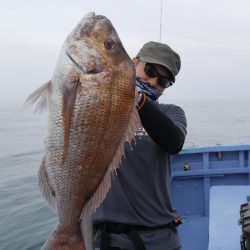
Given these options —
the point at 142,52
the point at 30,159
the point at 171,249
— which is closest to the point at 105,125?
the point at 142,52

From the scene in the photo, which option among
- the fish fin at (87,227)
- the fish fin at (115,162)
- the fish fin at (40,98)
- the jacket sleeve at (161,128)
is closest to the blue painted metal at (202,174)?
the jacket sleeve at (161,128)

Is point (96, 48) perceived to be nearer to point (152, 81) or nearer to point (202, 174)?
point (152, 81)

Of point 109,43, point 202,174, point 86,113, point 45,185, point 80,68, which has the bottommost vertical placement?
point 202,174

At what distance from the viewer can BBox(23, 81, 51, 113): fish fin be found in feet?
6.95

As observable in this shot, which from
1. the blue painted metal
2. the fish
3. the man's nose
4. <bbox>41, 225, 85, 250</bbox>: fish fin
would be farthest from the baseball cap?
the blue painted metal

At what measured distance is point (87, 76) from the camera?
201cm

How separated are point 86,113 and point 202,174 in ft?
18.7

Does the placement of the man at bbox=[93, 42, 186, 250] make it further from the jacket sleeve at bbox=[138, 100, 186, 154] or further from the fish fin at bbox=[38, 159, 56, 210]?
the fish fin at bbox=[38, 159, 56, 210]

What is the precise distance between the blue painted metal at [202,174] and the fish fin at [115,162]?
16.9 feet

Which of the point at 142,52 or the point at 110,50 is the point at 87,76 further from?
the point at 142,52

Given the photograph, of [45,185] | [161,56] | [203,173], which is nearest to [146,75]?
[161,56]

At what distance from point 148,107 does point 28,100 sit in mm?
676

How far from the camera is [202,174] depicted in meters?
7.43

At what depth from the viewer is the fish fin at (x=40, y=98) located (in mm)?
2117
